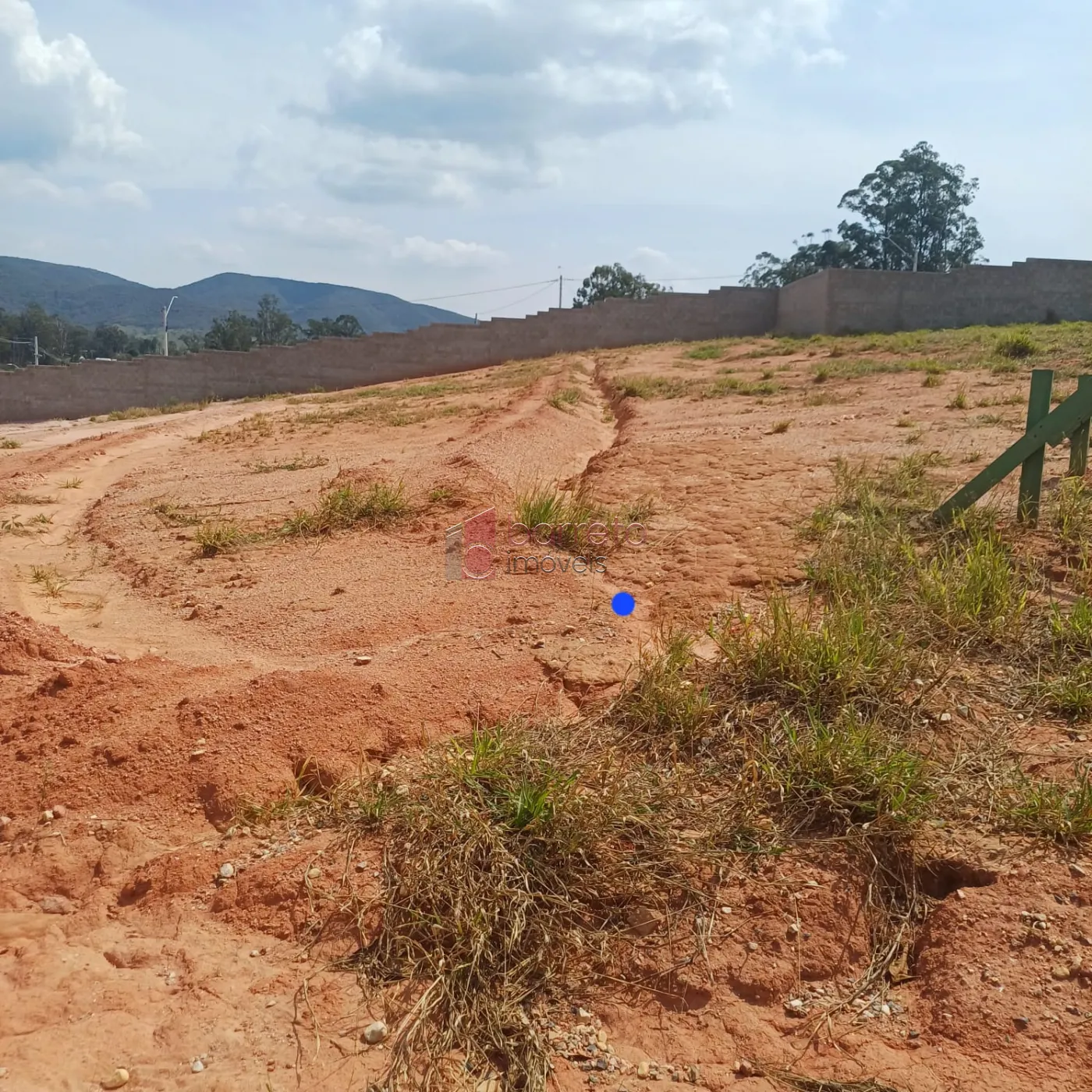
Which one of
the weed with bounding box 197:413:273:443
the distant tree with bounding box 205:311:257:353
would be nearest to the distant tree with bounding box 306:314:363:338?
the distant tree with bounding box 205:311:257:353

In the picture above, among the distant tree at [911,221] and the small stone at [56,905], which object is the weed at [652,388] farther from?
the distant tree at [911,221]

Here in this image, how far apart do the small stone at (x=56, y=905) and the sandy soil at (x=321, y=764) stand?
1 cm

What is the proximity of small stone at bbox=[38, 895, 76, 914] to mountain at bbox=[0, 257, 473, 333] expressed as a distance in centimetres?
11321

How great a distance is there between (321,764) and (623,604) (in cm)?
180

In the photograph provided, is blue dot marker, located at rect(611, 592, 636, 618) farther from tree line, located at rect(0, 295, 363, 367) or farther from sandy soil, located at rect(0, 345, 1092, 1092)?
tree line, located at rect(0, 295, 363, 367)

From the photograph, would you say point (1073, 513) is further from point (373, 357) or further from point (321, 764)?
point (373, 357)

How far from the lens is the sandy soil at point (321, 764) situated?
215cm

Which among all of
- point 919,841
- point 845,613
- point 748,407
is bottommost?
point 919,841

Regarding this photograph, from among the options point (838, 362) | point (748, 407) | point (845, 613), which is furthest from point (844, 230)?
point (845, 613)

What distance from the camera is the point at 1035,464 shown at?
4785 millimetres

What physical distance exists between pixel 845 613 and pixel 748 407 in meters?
7.02

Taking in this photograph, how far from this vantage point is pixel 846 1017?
7.34 feet

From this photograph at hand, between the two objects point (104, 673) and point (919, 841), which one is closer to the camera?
point (919, 841)

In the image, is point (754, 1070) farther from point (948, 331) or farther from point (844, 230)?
point (844, 230)
